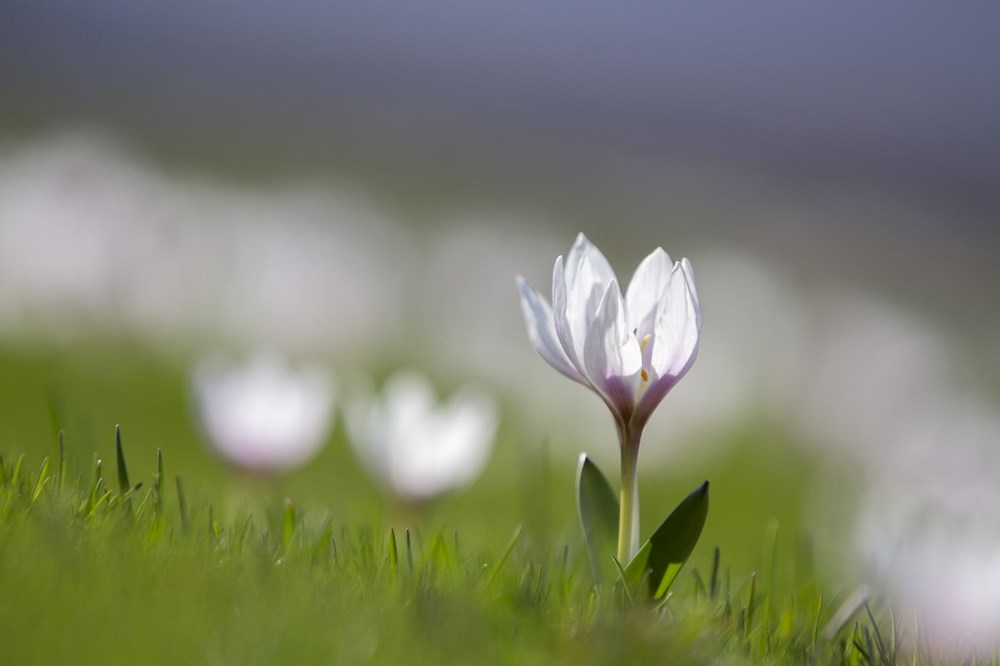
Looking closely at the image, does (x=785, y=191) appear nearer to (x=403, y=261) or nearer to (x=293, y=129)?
(x=293, y=129)

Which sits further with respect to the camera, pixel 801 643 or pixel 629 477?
pixel 801 643

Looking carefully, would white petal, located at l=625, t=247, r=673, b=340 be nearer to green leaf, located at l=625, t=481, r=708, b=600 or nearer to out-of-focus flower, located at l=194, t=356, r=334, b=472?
green leaf, located at l=625, t=481, r=708, b=600

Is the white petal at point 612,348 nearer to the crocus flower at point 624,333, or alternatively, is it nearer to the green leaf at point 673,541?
the crocus flower at point 624,333

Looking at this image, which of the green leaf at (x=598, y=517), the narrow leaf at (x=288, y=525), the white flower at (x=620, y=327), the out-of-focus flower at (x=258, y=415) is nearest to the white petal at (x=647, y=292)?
the white flower at (x=620, y=327)

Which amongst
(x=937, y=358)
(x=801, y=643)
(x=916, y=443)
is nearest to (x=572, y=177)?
(x=937, y=358)

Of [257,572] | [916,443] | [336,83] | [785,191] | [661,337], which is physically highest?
[336,83]

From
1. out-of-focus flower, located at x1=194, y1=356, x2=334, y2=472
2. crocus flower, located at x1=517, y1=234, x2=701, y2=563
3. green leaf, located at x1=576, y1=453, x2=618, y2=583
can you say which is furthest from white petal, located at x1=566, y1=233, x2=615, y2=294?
out-of-focus flower, located at x1=194, y1=356, x2=334, y2=472
